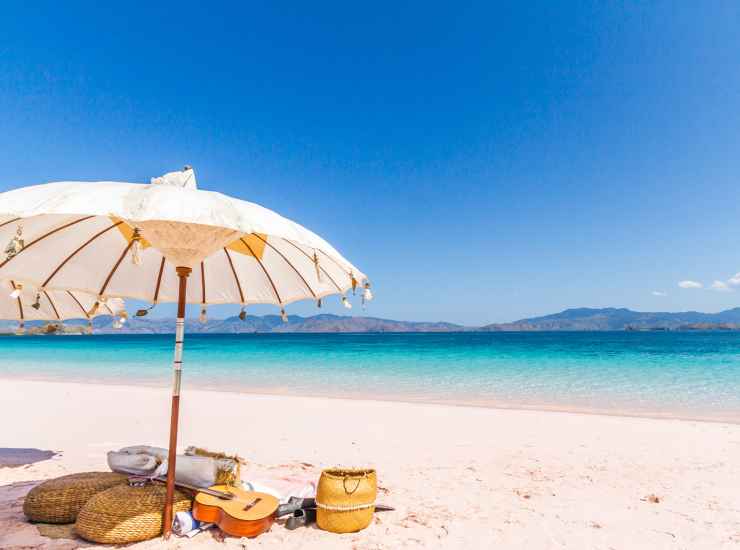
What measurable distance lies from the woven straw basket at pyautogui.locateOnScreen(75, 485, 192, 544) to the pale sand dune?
0.12 metres

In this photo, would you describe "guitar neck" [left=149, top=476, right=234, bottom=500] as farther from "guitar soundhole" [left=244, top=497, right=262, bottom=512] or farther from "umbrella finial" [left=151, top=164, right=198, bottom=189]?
"umbrella finial" [left=151, top=164, right=198, bottom=189]

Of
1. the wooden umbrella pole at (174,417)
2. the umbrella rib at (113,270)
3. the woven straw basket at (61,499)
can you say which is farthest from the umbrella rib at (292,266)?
the woven straw basket at (61,499)

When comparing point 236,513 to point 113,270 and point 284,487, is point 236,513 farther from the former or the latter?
Result: point 113,270

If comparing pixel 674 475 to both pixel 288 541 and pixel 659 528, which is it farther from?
pixel 288 541

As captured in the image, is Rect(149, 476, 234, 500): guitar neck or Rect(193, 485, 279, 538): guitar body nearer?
Rect(193, 485, 279, 538): guitar body

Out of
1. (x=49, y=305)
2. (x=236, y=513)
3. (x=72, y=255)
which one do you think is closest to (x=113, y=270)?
(x=72, y=255)

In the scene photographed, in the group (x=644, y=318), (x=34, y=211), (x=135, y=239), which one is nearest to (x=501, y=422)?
(x=135, y=239)

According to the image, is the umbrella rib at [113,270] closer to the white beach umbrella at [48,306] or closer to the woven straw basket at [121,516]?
the white beach umbrella at [48,306]

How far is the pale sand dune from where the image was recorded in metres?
3.64

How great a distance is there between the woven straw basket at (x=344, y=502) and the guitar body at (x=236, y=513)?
0.40 m

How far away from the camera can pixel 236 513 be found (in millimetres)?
3492

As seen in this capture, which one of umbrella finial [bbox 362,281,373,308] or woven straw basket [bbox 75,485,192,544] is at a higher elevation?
umbrella finial [bbox 362,281,373,308]

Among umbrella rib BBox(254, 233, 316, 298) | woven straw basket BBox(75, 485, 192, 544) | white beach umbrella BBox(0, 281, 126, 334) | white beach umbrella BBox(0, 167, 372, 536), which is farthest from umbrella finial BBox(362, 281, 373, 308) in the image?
white beach umbrella BBox(0, 281, 126, 334)

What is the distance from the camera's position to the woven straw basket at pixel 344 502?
3.64 m
